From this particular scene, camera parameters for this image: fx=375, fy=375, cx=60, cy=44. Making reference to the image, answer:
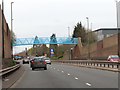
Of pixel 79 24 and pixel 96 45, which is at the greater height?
pixel 79 24

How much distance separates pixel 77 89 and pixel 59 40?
116 metres

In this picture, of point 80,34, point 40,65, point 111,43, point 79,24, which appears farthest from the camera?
point 79,24

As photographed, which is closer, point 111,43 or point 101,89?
point 101,89

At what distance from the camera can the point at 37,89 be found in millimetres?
18641

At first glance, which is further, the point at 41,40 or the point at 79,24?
the point at 79,24

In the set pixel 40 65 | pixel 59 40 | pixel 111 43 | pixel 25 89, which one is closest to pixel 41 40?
pixel 59 40

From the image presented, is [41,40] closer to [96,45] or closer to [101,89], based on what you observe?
[96,45]

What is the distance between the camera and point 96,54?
105062mm

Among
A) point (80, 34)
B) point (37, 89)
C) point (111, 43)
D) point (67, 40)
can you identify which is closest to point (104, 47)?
point (111, 43)

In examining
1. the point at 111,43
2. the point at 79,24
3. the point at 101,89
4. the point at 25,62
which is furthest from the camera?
the point at 79,24

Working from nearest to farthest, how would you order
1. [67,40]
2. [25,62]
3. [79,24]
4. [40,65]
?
[40,65] → [25,62] → [67,40] → [79,24]

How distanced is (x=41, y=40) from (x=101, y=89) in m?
116

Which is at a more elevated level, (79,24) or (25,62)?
(79,24)

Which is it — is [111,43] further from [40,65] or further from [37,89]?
[37,89]
